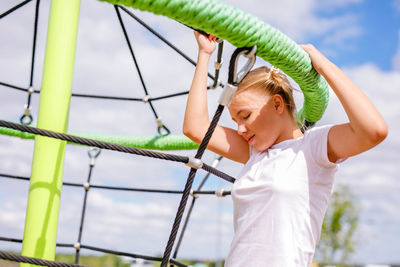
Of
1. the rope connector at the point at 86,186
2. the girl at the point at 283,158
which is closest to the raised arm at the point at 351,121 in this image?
the girl at the point at 283,158

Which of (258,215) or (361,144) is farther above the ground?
(361,144)

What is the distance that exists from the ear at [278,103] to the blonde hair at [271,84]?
0.04 feet

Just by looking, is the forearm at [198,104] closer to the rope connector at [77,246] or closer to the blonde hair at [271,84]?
the blonde hair at [271,84]

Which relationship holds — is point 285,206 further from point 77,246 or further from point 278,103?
point 77,246

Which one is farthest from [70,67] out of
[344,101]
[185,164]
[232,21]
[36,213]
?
[344,101]

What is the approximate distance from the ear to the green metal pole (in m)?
0.64

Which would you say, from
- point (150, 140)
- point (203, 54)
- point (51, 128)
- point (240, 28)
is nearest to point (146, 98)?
point (150, 140)

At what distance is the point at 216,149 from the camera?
4.93 feet

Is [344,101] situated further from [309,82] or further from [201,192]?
[201,192]

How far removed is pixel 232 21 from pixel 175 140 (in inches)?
49.1

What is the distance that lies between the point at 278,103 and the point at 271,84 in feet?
0.18

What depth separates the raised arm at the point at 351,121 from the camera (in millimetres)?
1041

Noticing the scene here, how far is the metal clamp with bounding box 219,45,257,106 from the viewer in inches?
40.4

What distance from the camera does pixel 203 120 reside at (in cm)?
142
